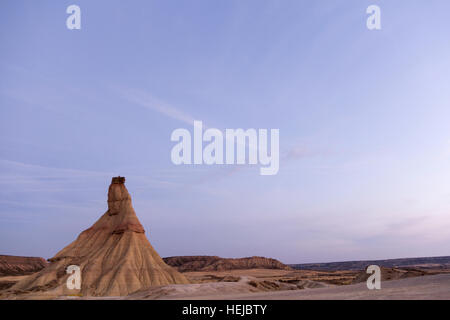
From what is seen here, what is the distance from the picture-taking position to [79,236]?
205 feet

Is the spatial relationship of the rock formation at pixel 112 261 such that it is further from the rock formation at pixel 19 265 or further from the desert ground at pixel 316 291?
the rock formation at pixel 19 265

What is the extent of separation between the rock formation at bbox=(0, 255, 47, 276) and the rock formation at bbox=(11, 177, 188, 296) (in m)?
113

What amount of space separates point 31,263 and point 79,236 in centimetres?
13519

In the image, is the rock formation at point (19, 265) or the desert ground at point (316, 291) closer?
the desert ground at point (316, 291)

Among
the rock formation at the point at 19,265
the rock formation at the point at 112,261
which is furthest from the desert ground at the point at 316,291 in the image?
the rock formation at the point at 19,265

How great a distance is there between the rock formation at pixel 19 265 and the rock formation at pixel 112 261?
112772 mm

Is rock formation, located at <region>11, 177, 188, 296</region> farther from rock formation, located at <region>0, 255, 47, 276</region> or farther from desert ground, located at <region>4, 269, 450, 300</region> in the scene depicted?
rock formation, located at <region>0, 255, 47, 276</region>

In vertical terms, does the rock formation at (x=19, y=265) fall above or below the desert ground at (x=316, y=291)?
below

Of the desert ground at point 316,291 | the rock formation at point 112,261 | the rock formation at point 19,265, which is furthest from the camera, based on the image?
the rock formation at point 19,265

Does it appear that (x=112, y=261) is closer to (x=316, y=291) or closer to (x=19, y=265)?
(x=316, y=291)

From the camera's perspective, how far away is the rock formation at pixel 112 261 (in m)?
51.1

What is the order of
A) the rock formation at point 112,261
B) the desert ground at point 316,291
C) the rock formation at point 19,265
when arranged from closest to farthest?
the desert ground at point 316,291 < the rock formation at point 112,261 < the rock formation at point 19,265
